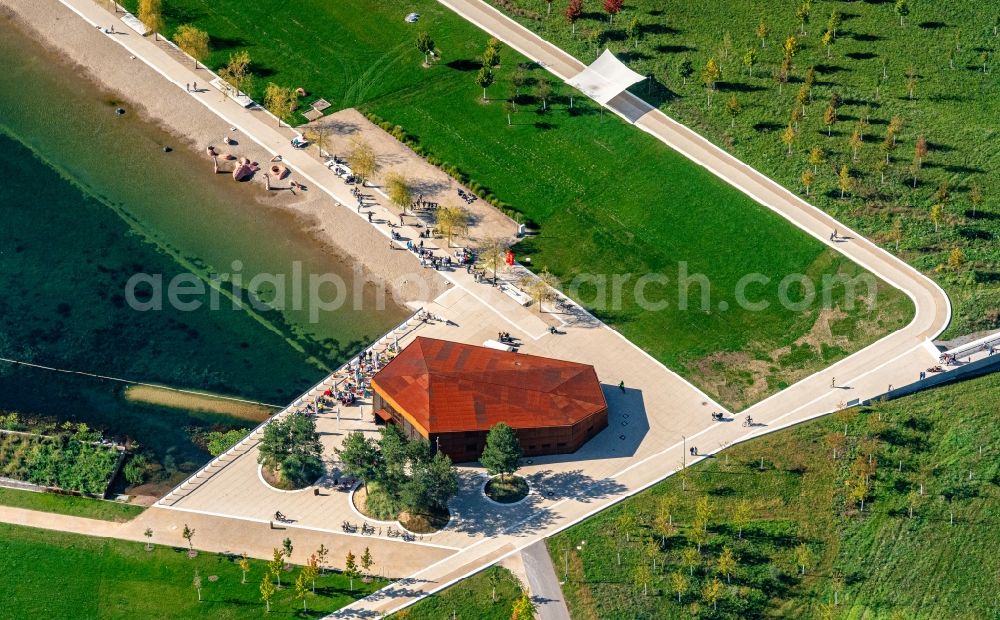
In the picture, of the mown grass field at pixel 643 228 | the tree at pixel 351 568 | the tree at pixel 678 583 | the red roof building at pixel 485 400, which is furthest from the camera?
the mown grass field at pixel 643 228

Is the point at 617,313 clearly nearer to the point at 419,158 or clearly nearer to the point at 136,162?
the point at 419,158

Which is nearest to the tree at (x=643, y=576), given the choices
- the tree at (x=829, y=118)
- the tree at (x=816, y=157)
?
the tree at (x=816, y=157)

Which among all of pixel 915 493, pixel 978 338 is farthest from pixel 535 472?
pixel 978 338

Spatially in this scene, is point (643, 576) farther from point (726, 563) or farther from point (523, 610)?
point (523, 610)

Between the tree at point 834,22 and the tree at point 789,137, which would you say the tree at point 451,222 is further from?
the tree at point 834,22

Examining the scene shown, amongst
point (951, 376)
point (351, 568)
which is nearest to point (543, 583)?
point (351, 568)
